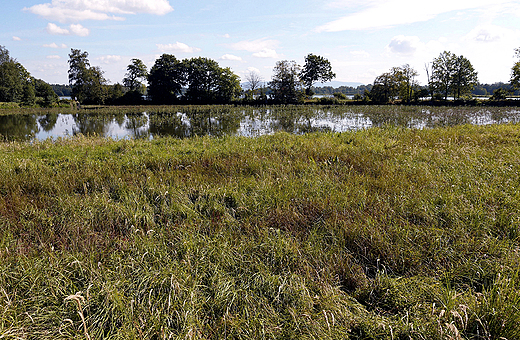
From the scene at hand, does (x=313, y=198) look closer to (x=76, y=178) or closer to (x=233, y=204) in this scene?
(x=233, y=204)

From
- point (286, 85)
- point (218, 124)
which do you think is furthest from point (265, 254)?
point (286, 85)

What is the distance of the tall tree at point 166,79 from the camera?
5744 centimetres

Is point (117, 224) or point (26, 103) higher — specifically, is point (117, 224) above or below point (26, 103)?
below

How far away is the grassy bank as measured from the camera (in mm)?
2500

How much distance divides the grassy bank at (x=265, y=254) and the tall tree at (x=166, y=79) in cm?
5460

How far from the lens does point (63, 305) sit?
2.67m

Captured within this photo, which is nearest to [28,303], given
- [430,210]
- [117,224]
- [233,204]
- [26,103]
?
[117,224]

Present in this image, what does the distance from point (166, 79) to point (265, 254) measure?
61494mm

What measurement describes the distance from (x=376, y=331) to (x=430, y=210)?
2.71 metres

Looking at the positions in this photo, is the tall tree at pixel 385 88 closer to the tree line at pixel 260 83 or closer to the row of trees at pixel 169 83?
the tree line at pixel 260 83

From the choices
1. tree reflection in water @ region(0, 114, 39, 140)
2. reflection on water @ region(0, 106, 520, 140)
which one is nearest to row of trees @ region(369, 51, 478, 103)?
reflection on water @ region(0, 106, 520, 140)

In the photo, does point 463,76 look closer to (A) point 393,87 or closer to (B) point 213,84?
(A) point 393,87

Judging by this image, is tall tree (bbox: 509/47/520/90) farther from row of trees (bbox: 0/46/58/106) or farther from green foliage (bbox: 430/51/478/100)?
row of trees (bbox: 0/46/58/106)

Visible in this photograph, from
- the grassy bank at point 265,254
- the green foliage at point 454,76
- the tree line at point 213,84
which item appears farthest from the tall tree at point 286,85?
the grassy bank at point 265,254
